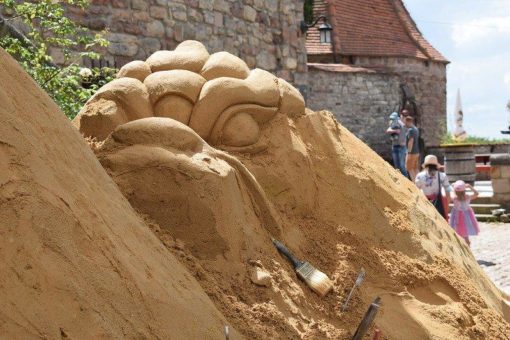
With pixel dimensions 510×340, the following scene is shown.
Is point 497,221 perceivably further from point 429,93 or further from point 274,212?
point 429,93

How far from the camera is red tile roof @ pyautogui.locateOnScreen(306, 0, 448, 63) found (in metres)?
26.3

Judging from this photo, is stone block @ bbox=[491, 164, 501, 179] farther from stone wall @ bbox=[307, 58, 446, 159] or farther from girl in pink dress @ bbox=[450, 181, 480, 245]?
stone wall @ bbox=[307, 58, 446, 159]

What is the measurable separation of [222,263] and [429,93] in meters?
26.7

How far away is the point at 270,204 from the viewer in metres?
3.20

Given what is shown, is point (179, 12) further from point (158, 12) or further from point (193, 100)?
point (193, 100)

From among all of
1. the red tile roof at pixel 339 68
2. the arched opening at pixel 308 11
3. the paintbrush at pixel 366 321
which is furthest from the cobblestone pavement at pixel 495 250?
the arched opening at pixel 308 11

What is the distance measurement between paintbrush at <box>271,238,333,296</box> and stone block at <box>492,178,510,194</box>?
12.7 m

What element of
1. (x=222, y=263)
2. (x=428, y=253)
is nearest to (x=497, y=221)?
(x=428, y=253)

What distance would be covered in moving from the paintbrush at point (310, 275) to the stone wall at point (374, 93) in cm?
2014

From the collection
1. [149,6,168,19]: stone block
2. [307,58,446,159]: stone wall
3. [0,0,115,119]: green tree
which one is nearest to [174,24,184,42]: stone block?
[149,6,168,19]: stone block

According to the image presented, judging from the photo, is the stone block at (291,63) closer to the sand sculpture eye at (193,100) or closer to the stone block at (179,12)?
the stone block at (179,12)

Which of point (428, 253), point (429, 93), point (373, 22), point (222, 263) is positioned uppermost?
point (222, 263)

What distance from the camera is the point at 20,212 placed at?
192 cm

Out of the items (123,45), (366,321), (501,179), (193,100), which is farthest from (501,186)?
(366,321)
